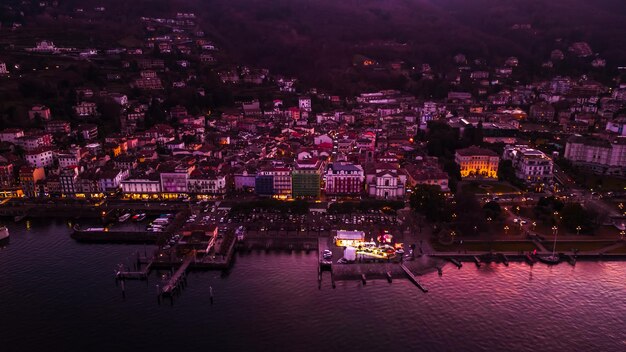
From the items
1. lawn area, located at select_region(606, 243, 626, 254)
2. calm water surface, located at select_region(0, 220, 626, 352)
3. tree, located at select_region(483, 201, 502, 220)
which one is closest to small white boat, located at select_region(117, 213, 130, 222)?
calm water surface, located at select_region(0, 220, 626, 352)

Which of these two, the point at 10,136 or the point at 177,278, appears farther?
the point at 10,136

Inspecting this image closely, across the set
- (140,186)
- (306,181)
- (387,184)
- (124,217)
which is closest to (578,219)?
(387,184)

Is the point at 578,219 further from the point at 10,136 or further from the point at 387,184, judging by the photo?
the point at 10,136

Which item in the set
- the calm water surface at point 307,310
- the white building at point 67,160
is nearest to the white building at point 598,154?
the calm water surface at point 307,310

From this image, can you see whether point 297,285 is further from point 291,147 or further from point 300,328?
point 291,147

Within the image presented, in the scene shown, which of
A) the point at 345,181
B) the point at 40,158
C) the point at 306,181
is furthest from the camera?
the point at 40,158

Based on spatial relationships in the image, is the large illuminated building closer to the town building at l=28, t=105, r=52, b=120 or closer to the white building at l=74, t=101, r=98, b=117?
the white building at l=74, t=101, r=98, b=117
